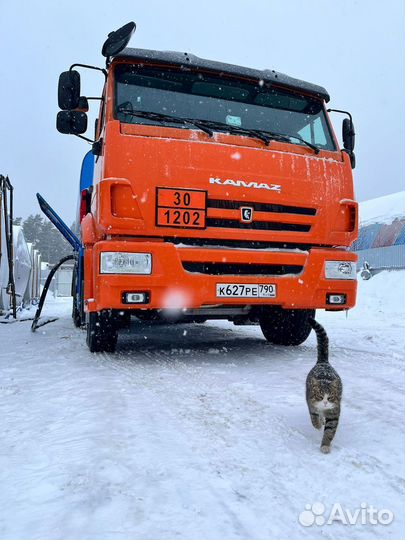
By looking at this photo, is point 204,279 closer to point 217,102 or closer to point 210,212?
point 210,212

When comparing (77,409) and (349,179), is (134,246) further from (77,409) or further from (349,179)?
(349,179)

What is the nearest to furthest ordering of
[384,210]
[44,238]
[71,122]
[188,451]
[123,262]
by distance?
[188,451] → [123,262] → [71,122] → [384,210] → [44,238]

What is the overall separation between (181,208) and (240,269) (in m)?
0.77

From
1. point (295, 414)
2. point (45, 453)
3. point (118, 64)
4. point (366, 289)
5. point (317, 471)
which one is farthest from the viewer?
point (366, 289)

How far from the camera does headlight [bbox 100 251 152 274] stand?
3.85 meters

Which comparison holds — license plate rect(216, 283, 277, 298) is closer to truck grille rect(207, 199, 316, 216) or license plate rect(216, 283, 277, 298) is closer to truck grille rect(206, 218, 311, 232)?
truck grille rect(206, 218, 311, 232)

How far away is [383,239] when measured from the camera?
21.1 meters

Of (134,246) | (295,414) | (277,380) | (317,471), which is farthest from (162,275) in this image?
(317,471)

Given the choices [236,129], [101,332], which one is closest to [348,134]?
[236,129]

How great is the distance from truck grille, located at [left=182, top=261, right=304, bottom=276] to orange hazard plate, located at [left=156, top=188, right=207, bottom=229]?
34 cm

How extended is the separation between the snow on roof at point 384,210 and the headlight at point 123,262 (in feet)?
68.1

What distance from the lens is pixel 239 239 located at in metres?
4.09

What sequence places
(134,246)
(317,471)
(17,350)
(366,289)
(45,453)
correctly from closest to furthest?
(317,471) < (45,453) < (134,246) < (17,350) < (366,289)

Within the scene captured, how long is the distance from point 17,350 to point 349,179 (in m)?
3.88
